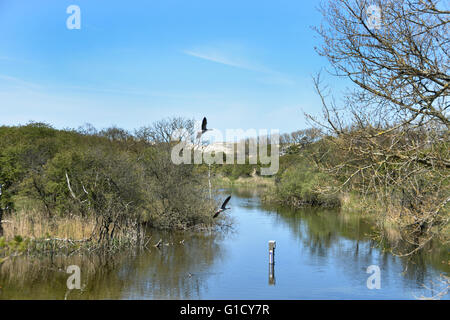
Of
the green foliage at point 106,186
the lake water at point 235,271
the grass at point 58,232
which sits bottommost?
the lake water at point 235,271

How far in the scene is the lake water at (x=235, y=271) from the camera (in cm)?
1116

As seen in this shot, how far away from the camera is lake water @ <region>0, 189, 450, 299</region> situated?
440 inches

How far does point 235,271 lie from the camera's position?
13266 mm

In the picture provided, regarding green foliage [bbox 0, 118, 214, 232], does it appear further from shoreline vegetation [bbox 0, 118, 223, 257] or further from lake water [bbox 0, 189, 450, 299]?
lake water [bbox 0, 189, 450, 299]

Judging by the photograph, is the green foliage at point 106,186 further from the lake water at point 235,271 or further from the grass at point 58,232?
the lake water at point 235,271

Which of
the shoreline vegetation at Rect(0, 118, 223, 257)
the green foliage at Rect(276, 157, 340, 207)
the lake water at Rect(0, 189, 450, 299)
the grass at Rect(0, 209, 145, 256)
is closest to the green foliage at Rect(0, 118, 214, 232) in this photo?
the shoreline vegetation at Rect(0, 118, 223, 257)

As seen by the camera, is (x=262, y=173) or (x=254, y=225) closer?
(x=254, y=225)

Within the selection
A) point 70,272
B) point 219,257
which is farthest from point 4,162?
point 219,257

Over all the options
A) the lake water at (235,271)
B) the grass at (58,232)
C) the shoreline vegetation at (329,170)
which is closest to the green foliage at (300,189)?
the shoreline vegetation at (329,170)

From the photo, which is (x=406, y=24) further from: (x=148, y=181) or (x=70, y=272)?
(x=148, y=181)

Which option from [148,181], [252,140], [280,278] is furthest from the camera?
[252,140]

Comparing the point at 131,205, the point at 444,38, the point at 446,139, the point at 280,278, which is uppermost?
the point at 444,38

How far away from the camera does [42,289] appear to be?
1123 cm

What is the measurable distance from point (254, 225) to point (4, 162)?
11.6m
